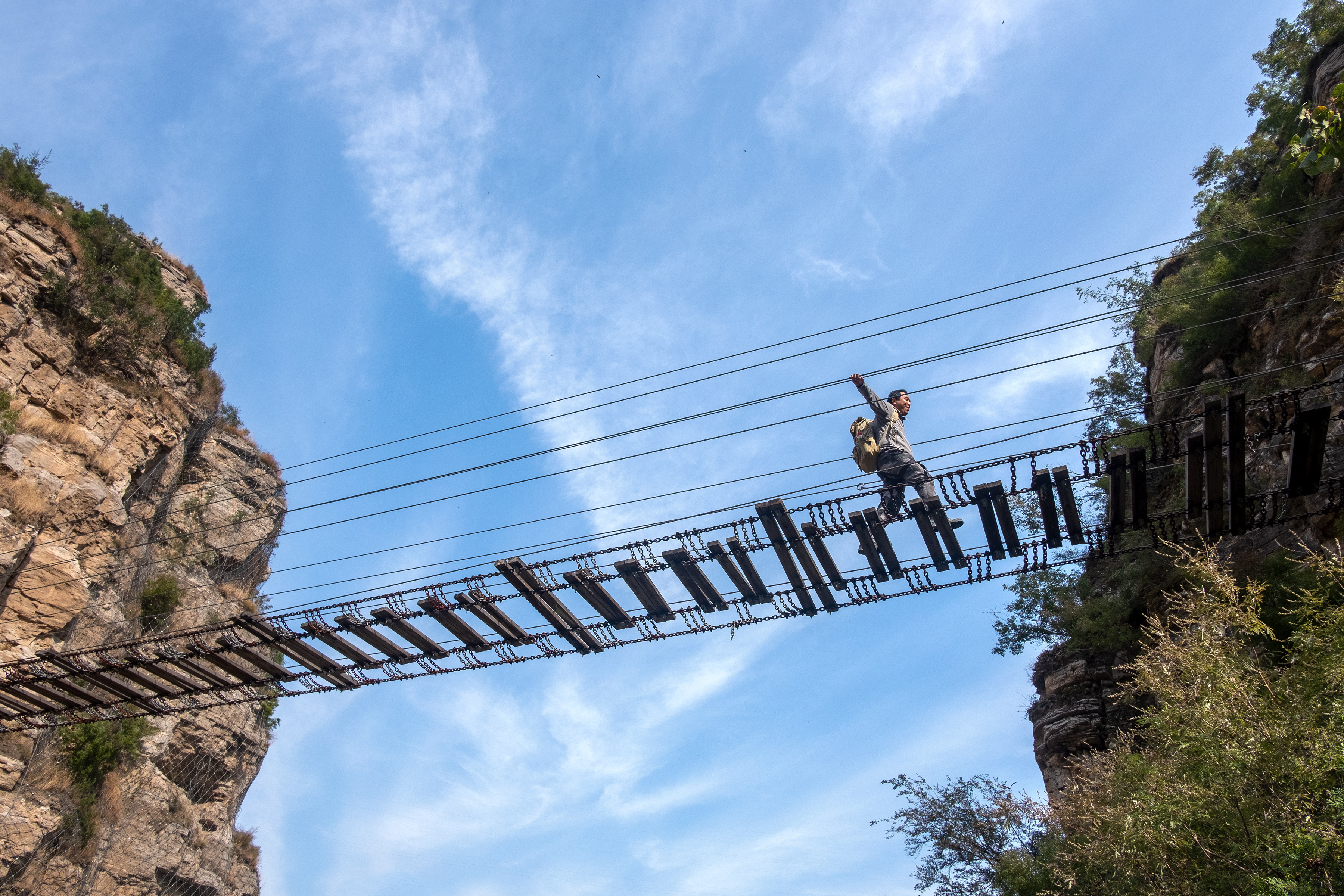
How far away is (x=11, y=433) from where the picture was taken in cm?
1596

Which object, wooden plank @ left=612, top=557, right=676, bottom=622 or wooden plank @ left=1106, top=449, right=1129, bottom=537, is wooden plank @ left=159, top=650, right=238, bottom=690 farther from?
wooden plank @ left=1106, top=449, right=1129, bottom=537

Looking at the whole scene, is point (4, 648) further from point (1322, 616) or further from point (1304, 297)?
point (1304, 297)

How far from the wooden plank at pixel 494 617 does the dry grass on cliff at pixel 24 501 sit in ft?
37.6

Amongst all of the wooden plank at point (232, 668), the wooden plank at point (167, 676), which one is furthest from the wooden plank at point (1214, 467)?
the wooden plank at point (167, 676)

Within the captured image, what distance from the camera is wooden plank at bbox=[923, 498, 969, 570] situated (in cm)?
828

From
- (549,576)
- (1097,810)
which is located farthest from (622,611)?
(1097,810)

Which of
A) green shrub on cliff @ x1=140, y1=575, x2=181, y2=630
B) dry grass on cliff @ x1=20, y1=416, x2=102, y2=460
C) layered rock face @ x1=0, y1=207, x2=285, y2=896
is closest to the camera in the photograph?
layered rock face @ x1=0, y1=207, x2=285, y2=896

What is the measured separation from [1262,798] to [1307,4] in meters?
21.9

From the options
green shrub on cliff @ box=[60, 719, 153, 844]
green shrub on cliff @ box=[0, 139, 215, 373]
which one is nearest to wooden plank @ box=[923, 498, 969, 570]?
green shrub on cliff @ box=[60, 719, 153, 844]

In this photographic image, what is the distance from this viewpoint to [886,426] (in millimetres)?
9984

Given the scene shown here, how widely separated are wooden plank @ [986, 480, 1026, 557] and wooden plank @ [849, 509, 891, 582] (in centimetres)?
117

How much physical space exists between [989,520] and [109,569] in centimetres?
1747

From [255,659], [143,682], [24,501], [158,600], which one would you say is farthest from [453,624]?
[158,600]

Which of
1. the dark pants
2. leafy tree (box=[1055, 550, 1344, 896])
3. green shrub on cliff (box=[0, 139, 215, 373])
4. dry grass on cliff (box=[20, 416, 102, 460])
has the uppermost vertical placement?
green shrub on cliff (box=[0, 139, 215, 373])
